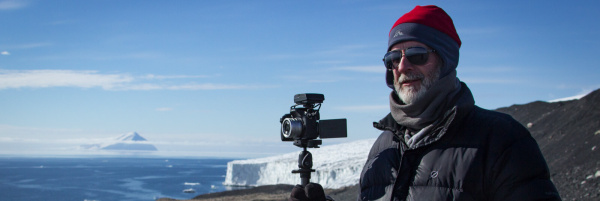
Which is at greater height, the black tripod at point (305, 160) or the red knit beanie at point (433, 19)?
the red knit beanie at point (433, 19)

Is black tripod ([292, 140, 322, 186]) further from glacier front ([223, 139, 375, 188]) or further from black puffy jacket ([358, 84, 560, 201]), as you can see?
glacier front ([223, 139, 375, 188])

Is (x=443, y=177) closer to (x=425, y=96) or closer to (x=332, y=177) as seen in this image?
(x=425, y=96)

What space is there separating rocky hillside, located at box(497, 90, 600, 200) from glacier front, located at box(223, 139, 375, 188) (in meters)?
8.21

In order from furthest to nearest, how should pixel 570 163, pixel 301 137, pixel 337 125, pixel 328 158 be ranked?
1. pixel 328 158
2. pixel 570 163
3. pixel 301 137
4. pixel 337 125

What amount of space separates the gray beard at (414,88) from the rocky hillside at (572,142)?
9.10m

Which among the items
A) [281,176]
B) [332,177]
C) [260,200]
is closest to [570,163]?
[260,200]

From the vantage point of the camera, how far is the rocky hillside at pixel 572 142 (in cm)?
1033

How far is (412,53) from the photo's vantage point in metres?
1.76

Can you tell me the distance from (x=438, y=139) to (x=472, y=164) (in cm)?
14

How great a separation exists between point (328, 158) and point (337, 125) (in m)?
31.3

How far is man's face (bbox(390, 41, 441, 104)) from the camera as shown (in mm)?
1723

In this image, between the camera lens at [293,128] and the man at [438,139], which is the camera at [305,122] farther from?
the man at [438,139]

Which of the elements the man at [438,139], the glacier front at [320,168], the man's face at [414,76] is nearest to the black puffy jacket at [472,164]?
the man at [438,139]

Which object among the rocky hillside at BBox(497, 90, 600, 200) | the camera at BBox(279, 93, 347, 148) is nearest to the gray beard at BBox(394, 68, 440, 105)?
the camera at BBox(279, 93, 347, 148)
